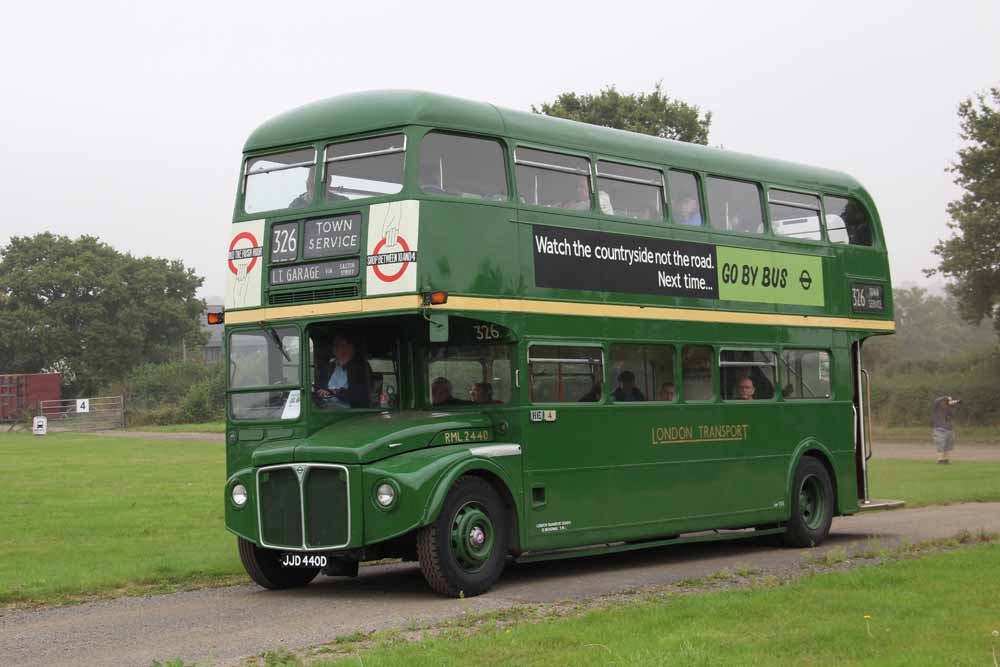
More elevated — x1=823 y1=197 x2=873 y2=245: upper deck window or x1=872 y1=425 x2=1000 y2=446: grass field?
x1=823 y1=197 x2=873 y2=245: upper deck window

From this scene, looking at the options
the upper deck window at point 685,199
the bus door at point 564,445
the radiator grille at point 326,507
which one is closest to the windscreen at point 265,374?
the radiator grille at point 326,507

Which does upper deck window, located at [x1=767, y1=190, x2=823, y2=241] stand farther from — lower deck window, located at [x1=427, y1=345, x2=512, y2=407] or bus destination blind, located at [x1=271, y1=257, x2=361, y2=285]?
bus destination blind, located at [x1=271, y1=257, x2=361, y2=285]

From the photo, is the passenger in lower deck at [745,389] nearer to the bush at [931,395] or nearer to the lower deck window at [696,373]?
the lower deck window at [696,373]

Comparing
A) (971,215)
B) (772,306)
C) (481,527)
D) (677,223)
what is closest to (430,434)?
(481,527)

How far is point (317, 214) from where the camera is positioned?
42.4 feet

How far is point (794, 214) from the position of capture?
17.5m

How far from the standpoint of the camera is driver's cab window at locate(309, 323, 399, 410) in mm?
13156

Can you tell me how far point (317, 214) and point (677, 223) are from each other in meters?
4.54

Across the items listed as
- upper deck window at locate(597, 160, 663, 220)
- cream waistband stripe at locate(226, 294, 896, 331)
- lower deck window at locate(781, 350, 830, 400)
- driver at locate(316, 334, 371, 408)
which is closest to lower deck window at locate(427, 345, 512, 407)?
cream waistband stripe at locate(226, 294, 896, 331)

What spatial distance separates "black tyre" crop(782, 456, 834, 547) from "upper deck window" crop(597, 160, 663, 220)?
4133mm

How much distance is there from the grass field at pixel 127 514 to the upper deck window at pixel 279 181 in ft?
12.7

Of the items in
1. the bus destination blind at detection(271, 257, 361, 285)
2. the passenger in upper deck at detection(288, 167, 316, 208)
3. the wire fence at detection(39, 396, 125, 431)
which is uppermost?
the passenger in upper deck at detection(288, 167, 316, 208)

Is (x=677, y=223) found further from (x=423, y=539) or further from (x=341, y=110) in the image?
(x=423, y=539)

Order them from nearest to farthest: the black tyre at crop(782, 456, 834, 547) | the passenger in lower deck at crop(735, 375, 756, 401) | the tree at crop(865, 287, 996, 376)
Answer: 1. the passenger in lower deck at crop(735, 375, 756, 401)
2. the black tyre at crop(782, 456, 834, 547)
3. the tree at crop(865, 287, 996, 376)
